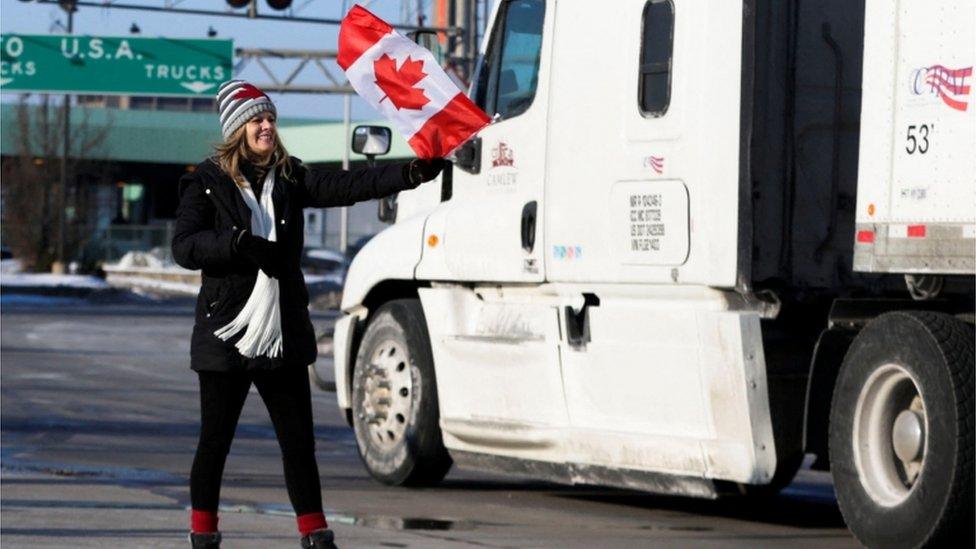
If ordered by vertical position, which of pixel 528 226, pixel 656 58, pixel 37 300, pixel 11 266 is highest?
pixel 656 58

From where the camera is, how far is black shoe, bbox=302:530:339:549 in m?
7.16

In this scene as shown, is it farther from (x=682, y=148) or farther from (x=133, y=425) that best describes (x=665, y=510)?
(x=133, y=425)

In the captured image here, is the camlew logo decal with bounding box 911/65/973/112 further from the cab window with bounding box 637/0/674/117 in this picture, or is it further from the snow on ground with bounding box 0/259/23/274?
the snow on ground with bounding box 0/259/23/274

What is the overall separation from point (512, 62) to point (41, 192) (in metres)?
54.0

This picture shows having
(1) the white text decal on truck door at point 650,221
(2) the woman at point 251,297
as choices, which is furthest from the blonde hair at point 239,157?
(1) the white text decal on truck door at point 650,221

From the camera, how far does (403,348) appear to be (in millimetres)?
11320

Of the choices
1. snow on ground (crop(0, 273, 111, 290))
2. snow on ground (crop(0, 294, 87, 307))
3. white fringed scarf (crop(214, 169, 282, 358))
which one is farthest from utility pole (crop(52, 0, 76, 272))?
white fringed scarf (crop(214, 169, 282, 358))

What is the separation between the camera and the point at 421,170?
739cm

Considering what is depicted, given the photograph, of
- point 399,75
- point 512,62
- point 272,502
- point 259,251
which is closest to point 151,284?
point 512,62

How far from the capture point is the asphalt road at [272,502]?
888cm

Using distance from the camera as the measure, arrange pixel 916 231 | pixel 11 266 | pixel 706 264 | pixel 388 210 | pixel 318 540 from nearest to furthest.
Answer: pixel 318 540, pixel 916 231, pixel 706 264, pixel 388 210, pixel 11 266

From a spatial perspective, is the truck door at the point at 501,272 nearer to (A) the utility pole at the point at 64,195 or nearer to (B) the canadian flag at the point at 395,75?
(B) the canadian flag at the point at 395,75

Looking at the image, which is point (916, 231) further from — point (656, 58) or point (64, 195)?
point (64, 195)

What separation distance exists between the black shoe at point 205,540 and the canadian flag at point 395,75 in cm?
169
